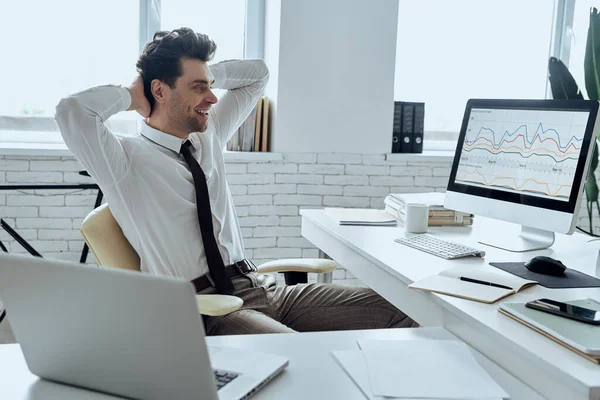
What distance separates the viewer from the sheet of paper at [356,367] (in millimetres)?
1153

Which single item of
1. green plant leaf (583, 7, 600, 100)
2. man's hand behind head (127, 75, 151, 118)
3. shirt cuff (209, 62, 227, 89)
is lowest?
man's hand behind head (127, 75, 151, 118)

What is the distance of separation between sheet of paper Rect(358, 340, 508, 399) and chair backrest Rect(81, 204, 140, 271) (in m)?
0.89

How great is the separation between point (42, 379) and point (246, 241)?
250cm

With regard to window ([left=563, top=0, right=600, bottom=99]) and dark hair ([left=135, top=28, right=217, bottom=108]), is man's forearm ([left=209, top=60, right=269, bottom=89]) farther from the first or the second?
window ([left=563, top=0, right=600, bottom=99])

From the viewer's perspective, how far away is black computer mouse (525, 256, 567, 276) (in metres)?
1.84

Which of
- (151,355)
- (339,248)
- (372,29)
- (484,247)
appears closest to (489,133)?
(484,247)

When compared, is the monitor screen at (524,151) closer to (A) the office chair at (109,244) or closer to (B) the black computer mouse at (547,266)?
(B) the black computer mouse at (547,266)

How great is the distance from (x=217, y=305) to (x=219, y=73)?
1226 mm

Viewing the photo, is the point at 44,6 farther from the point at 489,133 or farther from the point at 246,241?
the point at 489,133

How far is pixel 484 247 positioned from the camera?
2.22 metres

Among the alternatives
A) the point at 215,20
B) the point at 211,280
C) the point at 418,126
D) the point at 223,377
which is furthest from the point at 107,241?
the point at 418,126

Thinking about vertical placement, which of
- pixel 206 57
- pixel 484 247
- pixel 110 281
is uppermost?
pixel 206 57

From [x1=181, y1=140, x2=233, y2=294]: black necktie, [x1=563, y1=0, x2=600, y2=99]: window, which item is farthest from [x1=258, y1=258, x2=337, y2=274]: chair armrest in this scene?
[x1=563, y1=0, x2=600, y2=99]: window

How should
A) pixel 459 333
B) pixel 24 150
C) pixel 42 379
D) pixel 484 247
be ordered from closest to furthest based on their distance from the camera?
1. pixel 42 379
2. pixel 459 333
3. pixel 484 247
4. pixel 24 150
